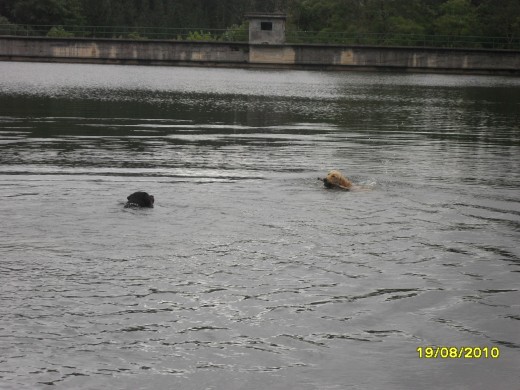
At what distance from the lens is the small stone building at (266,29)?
275 ft

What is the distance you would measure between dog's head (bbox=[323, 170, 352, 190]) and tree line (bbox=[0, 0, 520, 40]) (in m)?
74.2

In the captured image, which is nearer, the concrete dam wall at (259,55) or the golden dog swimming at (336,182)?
the golden dog swimming at (336,182)

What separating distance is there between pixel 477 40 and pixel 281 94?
46774 mm

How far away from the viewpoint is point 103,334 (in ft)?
29.6

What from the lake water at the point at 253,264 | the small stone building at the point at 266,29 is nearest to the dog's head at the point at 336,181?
the lake water at the point at 253,264

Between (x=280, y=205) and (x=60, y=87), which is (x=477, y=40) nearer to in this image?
(x=60, y=87)

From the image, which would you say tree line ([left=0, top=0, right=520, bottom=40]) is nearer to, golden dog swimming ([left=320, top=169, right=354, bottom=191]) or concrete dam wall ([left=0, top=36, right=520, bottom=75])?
concrete dam wall ([left=0, top=36, right=520, bottom=75])

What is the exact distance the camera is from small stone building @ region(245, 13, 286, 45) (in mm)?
83688

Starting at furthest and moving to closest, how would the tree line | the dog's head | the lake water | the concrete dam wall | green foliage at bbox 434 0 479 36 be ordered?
green foliage at bbox 434 0 479 36 < the tree line < the concrete dam wall < the dog's head < the lake water
